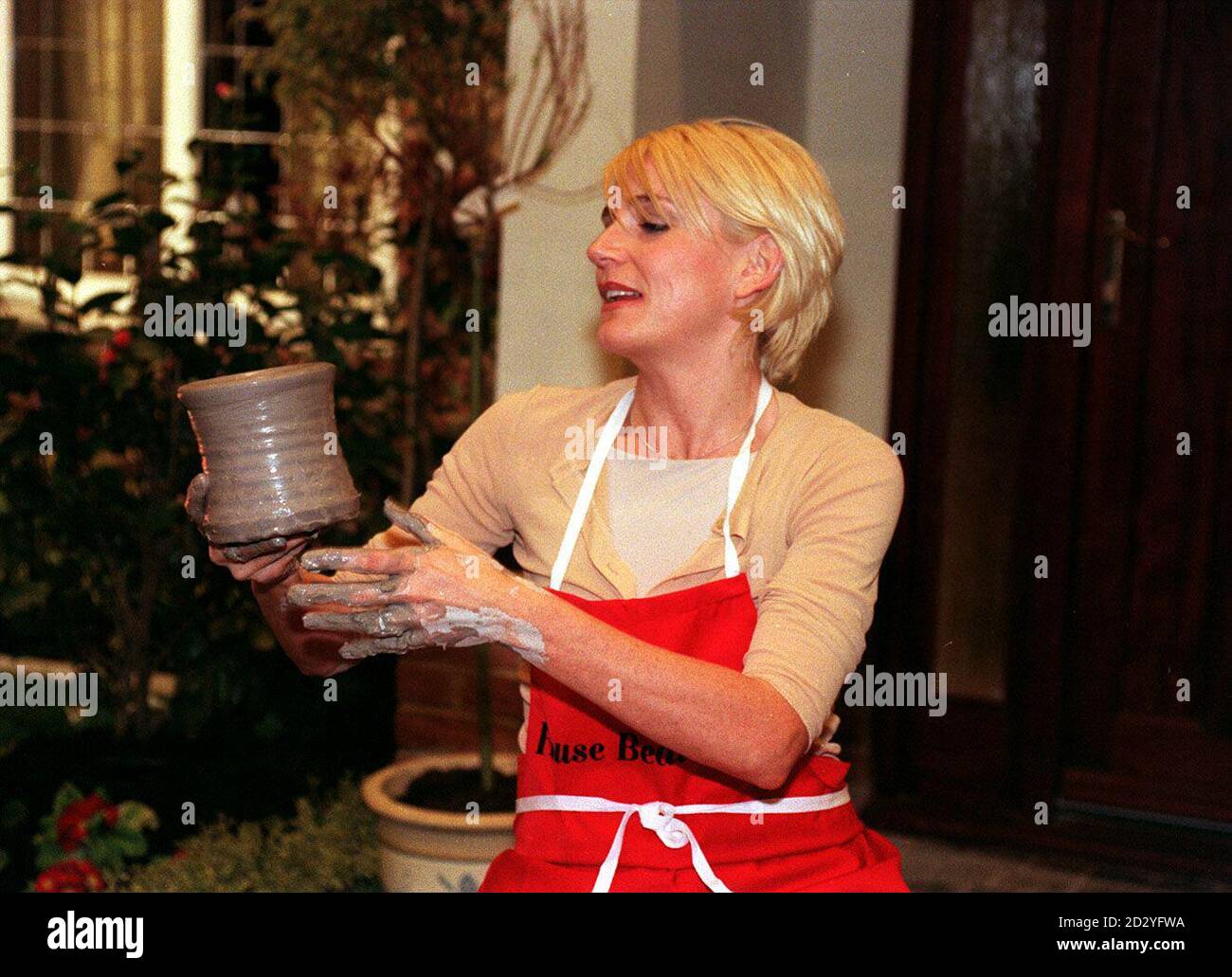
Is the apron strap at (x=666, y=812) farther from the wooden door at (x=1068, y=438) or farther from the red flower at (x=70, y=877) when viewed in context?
the wooden door at (x=1068, y=438)

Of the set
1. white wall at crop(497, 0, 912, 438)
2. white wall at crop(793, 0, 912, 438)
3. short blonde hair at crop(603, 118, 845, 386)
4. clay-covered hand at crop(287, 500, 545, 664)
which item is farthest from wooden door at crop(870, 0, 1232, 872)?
clay-covered hand at crop(287, 500, 545, 664)

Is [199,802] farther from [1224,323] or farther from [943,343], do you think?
[1224,323]

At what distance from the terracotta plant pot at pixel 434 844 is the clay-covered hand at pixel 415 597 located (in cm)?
118

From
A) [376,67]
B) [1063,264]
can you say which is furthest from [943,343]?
[376,67]

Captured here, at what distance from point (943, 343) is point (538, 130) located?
1186 mm

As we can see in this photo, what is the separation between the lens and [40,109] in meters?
5.02

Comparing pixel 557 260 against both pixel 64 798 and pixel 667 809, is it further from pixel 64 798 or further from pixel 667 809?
pixel 64 798

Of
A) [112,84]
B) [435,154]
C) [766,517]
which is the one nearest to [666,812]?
[766,517]

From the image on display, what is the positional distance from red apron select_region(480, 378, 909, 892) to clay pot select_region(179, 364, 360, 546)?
345 mm

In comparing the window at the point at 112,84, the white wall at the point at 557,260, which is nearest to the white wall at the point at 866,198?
the white wall at the point at 557,260

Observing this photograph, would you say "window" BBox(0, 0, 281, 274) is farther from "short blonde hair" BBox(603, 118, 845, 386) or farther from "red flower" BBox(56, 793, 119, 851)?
"short blonde hair" BBox(603, 118, 845, 386)

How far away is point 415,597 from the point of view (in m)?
1.29

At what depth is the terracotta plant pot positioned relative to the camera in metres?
2.45

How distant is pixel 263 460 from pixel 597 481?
0.47 meters
